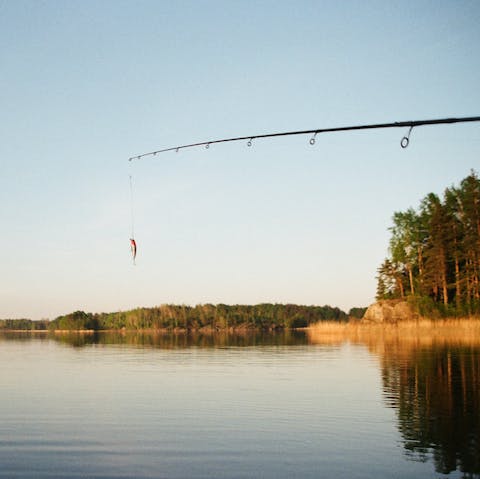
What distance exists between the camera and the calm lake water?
9164 millimetres

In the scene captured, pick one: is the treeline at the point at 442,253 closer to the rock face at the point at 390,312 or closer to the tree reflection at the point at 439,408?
the rock face at the point at 390,312

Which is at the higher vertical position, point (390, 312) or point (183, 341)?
point (390, 312)

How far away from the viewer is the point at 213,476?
8594 mm

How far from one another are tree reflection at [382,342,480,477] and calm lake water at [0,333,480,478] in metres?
0.03

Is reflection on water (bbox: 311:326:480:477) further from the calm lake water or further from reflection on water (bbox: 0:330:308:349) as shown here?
reflection on water (bbox: 0:330:308:349)

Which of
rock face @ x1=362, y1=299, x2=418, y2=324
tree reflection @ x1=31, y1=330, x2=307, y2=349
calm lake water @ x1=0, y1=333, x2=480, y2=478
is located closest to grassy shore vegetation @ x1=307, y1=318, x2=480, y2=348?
rock face @ x1=362, y1=299, x2=418, y2=324

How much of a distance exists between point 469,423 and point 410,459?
3.42 meters

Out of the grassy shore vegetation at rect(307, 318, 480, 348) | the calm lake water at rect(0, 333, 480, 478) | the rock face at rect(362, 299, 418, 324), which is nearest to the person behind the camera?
the calm lake water at rect(0, 333, 480, 478)

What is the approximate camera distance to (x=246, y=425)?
42.1ft

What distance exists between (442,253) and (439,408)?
60.8m

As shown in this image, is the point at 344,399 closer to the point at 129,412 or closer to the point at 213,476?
the point at 129,412

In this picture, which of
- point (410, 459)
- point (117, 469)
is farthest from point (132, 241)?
point (410, 459)

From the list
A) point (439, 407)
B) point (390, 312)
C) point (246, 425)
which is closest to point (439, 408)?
point (439, 407)

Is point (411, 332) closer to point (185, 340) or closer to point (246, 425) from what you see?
point (185, 340)
